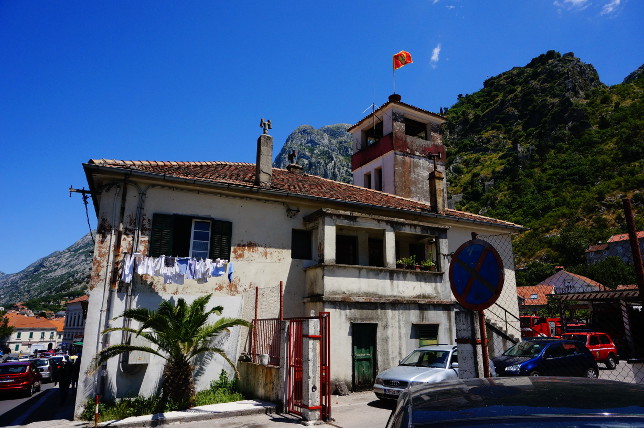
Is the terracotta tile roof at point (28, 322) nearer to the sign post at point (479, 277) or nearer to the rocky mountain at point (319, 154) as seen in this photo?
the rocky mountain at point (319, 154)

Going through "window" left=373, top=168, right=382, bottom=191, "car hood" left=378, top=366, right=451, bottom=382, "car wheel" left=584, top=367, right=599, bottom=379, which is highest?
"window" left=373, top=168, right=382, bottom=191

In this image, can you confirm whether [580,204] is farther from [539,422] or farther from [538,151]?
[539,422]

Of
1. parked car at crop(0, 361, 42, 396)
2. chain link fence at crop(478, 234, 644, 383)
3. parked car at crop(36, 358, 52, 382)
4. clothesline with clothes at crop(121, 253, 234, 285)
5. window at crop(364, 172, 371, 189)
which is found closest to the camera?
clothesline with clothes at crop(121, 253, 234, 285)

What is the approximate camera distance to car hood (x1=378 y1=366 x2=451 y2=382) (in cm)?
1041

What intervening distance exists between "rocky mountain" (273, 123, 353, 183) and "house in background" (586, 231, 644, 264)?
63.6 m

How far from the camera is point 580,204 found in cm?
7050

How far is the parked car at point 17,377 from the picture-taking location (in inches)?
704

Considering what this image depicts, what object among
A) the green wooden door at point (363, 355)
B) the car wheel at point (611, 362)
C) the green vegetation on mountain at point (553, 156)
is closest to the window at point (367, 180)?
the green wooden door at point (363, 355)

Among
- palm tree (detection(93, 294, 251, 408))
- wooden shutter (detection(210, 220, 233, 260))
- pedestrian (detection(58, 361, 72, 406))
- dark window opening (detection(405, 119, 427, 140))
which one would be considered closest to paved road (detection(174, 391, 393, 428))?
palm tree (detection(93, 294, 251, 408))

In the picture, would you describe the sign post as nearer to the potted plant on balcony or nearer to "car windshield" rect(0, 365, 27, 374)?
the potted plant on balcony

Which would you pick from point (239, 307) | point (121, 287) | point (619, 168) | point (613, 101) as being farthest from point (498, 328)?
point (613, 101)

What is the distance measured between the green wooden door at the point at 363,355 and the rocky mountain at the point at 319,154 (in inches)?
3528

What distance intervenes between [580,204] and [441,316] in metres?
68.6

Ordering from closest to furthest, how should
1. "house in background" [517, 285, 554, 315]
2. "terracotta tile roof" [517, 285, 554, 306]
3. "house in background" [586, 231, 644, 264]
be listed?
"house in background" [517, 285, 554, 315] < "terracotta tile roof" [517, 285, 554, 306] < "house in background" [586, 231, 644, 264]
